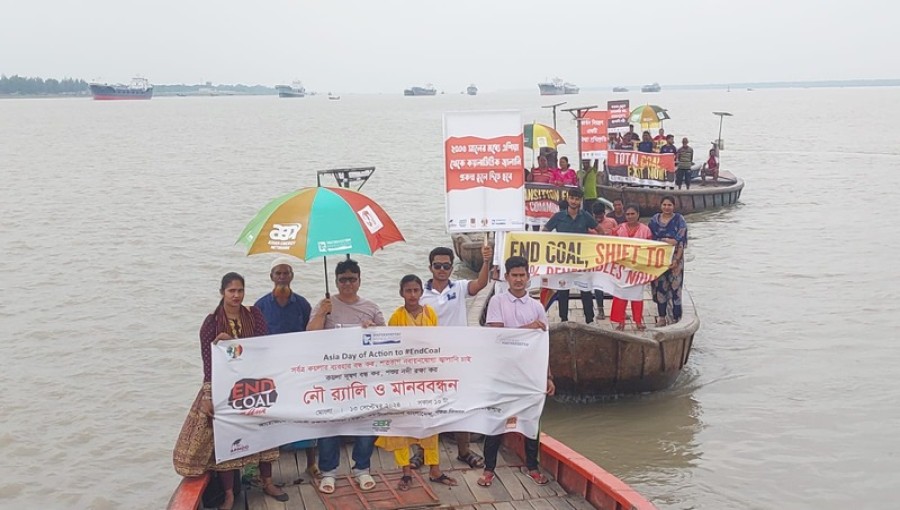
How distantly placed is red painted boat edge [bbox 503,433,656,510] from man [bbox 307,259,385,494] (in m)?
1.37

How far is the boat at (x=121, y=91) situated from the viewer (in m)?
173

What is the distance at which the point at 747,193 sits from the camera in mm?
32250

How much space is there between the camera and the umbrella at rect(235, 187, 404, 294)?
5777mm

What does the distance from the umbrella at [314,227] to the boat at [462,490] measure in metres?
1.71

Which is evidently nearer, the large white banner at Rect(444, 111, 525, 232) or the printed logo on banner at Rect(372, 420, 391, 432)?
the printed logo on banner at Rect(372, 420, 391, 432)

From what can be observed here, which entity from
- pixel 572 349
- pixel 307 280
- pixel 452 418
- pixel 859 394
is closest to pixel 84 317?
pixel 307 280

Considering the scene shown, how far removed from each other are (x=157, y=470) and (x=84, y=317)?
6.60m

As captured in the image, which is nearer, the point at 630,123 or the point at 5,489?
the point at 5,489

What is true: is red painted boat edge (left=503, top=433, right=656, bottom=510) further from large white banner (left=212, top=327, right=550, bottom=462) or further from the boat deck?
large white banner (left=212, top=327, right=550, bottom=462)

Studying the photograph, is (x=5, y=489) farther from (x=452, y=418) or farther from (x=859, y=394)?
(x=859, y=394)

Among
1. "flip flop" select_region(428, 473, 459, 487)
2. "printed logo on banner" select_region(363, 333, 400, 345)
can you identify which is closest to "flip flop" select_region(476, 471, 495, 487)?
"flip flop" select_region(428, 473, 459, 487)

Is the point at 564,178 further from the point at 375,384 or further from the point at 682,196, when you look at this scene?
the point at 375,384

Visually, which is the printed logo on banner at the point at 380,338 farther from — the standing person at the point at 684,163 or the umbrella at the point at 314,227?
the standing person at the point at 684,163

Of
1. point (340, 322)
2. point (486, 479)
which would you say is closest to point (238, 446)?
point (340, 322)
